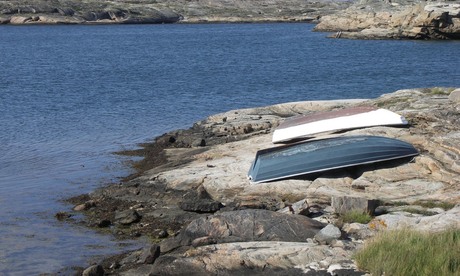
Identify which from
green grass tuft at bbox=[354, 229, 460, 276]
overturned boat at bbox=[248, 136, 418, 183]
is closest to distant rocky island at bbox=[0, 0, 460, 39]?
overturned boat at bbox=[248, 136, 418, 183]

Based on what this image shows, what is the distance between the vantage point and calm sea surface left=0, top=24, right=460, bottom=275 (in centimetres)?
2123

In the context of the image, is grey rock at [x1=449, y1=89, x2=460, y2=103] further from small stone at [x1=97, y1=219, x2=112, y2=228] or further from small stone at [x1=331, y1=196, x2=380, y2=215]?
small stone at [x1=97, y1=219, x2=112, y2=228]

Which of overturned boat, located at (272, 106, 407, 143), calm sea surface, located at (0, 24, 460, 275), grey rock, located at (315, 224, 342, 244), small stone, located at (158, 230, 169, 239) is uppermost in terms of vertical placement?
grey rock, located at (315, 224, 342, 244)

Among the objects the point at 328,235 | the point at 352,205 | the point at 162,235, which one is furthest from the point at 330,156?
the point at 328,235

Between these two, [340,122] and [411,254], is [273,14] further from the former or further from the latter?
[411,254]

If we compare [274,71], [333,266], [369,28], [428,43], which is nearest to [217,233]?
[333,266]

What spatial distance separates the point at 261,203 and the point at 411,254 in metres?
7.10

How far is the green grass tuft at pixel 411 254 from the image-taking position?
41.7ft

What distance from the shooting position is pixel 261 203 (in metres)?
19.8

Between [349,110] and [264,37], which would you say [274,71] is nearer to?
[349,110]

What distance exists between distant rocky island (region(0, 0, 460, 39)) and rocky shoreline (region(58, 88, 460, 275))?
2540 inches

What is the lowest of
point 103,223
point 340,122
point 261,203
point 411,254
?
point 103,223

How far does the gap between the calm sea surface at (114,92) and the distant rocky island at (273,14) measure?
431cm

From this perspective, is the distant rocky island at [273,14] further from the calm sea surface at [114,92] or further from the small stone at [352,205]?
the small stone at [352,205]
